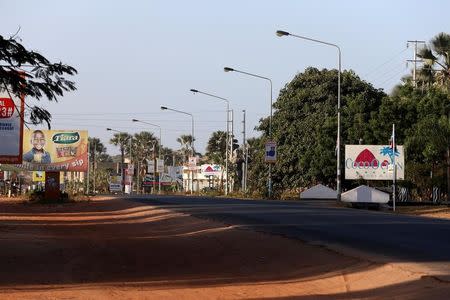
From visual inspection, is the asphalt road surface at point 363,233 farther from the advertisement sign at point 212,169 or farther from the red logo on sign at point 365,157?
the advertisement sign at point 212,169

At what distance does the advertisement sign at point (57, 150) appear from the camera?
4988 centimetres

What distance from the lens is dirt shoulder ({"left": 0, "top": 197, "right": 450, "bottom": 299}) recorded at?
32.8 feet

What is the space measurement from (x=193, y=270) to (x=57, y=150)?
1559 inches

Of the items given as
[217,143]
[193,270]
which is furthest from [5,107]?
[217,143]

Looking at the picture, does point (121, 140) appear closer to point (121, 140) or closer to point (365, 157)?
point (121, 140)

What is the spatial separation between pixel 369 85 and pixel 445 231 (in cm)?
4448

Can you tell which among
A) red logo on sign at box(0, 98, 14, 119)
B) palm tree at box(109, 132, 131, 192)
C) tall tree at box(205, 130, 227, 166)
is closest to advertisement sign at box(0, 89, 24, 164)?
red logo on sign at box(0, 98, 14, 119)

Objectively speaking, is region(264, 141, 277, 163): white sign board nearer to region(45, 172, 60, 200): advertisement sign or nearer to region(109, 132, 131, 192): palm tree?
region(45, 172, 60, 200): advertisement sign

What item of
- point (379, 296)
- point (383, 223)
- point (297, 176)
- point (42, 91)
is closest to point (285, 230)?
point (383, 223)

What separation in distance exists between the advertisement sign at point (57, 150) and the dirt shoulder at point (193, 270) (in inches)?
1211

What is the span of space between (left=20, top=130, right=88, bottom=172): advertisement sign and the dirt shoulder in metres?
30.8

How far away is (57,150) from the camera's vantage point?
50250 mm

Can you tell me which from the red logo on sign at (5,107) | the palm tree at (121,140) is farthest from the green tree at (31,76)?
the palm tree at (121,140)

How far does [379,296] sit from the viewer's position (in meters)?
9.61
